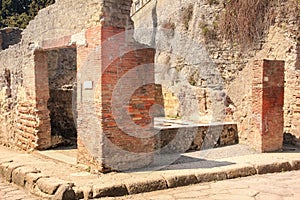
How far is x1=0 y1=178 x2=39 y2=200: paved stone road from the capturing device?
16.0 ft

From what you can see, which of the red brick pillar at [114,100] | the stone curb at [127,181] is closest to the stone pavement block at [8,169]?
the stone curb at [127,181]

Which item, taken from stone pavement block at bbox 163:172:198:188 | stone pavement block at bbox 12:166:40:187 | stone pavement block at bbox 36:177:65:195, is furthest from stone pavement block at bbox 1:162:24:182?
stone pavement block at bbox 163:172:198:188

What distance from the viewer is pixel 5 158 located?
6.79 metres

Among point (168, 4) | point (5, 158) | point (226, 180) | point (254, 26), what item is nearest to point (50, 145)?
point (5, 158)

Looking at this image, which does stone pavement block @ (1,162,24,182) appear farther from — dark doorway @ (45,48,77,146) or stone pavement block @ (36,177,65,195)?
dark doorway @ (45,48,77,146)

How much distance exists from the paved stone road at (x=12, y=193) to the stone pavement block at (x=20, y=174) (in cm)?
10

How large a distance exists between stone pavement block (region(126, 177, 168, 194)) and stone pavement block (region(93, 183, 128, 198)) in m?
0.10

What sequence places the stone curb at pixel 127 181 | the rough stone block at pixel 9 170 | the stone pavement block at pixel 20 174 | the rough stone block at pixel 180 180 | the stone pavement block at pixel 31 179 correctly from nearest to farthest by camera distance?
the stone curb at pixel 127 181 → the stone pavement block at pixel 31 179 → the rough stone block at pixel 180 180 → the stone pavement block at pixel 20 174 → the rough stone block at pixel 9 170

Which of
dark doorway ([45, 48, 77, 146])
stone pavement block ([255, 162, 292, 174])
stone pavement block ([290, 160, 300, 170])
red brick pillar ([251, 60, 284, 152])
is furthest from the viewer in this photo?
dark doorway ([45, 48, 77, 146])

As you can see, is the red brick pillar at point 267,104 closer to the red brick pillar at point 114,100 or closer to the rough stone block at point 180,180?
the rough stone block at point 180,180

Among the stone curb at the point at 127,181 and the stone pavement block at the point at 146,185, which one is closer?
the stone curb at the point at 127,181

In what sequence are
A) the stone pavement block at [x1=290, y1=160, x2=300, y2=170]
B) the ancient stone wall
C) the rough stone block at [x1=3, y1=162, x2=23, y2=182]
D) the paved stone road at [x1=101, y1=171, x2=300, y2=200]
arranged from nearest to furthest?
1. the paved stone road at [x1=101, y1=171, x2=300, y2=200]
2. the rough stone block at [x1=3, y1=162, x2=23, y2=182]
3. the stone pavement block at [x1=290, y1=160, x2=300, y2=170]
4. the ancient stone wall

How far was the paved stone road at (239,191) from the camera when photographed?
4.80 metres

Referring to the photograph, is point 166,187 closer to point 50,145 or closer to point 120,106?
point 120,106
